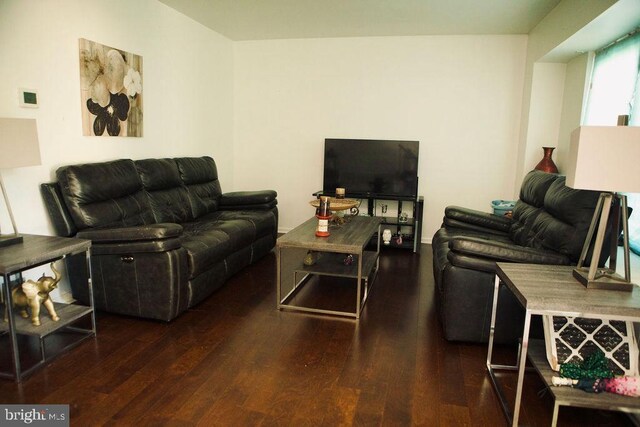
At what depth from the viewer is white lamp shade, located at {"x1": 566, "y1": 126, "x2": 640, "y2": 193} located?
1812 mm

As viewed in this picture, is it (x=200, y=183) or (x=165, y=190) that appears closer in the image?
(x=165, y=190)

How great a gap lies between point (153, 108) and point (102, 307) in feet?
6.64

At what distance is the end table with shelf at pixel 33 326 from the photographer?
213cm

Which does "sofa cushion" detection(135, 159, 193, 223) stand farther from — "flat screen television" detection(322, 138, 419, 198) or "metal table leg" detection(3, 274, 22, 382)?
"flat screen television" detection(322, 138, 419, 198)

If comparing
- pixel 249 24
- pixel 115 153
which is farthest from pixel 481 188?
pixel 115 153

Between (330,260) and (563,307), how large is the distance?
2116 mm

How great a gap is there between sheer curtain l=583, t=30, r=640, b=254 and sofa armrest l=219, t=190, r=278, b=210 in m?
3.09

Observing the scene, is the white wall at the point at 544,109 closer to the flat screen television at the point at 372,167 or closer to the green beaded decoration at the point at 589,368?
the flat screen television at the point at 372,167

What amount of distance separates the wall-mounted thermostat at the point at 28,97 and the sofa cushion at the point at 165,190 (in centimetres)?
93

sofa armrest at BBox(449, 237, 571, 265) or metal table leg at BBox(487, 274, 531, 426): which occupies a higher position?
sofa armrest at BBox(449, 237, 571, 265)

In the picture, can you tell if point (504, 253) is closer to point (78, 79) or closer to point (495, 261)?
point (495, 261)

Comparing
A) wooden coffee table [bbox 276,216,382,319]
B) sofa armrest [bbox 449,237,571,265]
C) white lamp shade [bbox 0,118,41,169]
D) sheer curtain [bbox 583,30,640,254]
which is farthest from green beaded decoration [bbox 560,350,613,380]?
white lamp shade [bbox 0,118,41,169]

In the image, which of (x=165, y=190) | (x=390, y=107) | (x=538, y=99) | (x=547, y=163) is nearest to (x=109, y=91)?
(x=165, y=190)

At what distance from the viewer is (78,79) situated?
10.5 feet
